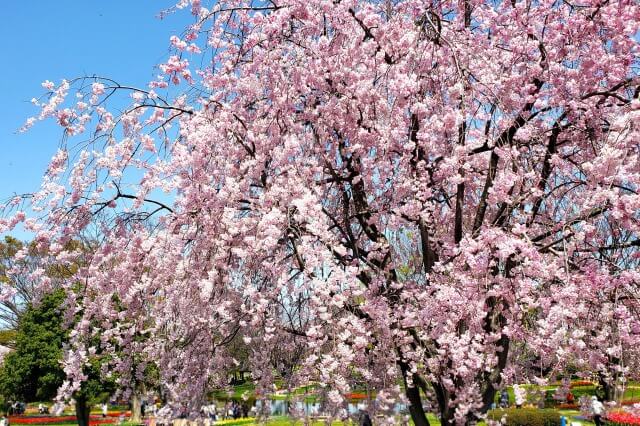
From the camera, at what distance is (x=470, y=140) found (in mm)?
6359

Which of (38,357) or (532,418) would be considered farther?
(38,357)

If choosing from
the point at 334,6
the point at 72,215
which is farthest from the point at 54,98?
the point at 334,6

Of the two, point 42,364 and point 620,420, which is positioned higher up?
point 42,364

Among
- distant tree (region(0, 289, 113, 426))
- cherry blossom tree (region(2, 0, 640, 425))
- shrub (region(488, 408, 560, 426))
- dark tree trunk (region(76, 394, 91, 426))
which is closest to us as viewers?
cherry blossom tree (region(2, 0, 640, 425))

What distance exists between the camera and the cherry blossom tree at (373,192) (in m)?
5.40

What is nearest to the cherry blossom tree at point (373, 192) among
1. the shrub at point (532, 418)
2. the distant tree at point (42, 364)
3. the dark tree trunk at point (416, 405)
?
the dark tree trunk at point (416, 405)

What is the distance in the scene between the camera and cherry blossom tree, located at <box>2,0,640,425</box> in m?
5.40

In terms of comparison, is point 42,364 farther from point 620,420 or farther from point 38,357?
point 620,420

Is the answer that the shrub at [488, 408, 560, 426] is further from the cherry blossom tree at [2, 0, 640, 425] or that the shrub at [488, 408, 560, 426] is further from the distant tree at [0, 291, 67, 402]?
the distant tree at [0, 291, 67, 402]

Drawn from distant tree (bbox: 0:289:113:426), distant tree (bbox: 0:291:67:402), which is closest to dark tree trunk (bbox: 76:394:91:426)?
distant tree (bbox: 0:289:113:426)

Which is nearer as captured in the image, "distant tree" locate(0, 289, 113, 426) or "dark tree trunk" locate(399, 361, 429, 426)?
"dark tree trunk" locate(399, 361, 429, 426)

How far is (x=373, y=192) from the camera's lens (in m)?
6.39

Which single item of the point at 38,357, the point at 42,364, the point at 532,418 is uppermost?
the point at 38,357

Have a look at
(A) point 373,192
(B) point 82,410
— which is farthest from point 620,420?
(B) point 82,410
